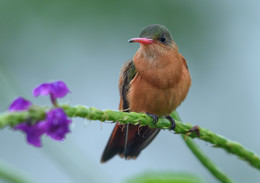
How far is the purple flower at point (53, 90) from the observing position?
1.01m

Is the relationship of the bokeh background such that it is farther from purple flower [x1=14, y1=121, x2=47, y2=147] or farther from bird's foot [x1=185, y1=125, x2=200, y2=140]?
purple flower [x1=14, y1=121, x2=47, y2=147]

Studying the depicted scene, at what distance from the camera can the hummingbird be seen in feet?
10.2

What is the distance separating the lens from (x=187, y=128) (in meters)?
1.87

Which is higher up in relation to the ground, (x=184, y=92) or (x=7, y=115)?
(x=184, y=92)

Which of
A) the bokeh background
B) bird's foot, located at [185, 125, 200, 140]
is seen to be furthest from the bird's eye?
the bokeh background

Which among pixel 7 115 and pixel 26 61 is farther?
pixel 26 61

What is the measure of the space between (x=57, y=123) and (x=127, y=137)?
2.48 m

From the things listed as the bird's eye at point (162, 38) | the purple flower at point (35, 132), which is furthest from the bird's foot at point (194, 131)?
the bird's eye at point (162, 38)

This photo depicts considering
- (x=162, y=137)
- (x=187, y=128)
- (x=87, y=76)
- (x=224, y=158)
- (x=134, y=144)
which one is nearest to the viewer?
(x=187, y=128)

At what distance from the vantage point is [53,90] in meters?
1.05

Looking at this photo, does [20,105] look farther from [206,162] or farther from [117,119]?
[206,162]

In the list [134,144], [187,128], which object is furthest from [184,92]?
[187,128]

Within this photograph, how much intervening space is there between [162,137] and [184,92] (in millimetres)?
3932

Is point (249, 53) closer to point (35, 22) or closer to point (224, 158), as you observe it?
point (224, 158)
